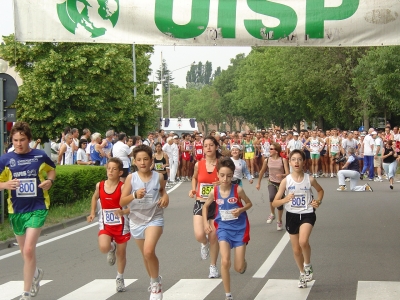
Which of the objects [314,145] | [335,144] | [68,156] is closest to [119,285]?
[68,156]

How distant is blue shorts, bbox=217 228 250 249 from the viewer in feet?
27.2

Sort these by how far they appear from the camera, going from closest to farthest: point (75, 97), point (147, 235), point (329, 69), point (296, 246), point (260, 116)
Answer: point (147, 235) → point (296, 246) → point (75, 97) → point (329, 69) → point (260, 116)

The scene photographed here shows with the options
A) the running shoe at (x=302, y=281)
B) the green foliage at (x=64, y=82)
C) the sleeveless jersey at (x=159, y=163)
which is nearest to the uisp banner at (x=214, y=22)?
the running shoe at (x=302, y=281)

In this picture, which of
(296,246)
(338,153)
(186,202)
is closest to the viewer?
(296,246)

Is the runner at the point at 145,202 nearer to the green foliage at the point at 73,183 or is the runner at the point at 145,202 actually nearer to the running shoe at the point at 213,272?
the running shoe at the point at 213,272

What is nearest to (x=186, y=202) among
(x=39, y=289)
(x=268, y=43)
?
(x=268, y=43)

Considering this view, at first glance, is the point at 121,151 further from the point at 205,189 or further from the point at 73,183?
the point at 205,189

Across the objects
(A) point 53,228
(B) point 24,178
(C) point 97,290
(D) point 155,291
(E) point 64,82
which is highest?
(E) point 64,82

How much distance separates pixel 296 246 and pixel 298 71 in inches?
1964

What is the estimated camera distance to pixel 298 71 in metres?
58.0

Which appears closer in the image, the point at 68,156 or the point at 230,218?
the point at 230,218

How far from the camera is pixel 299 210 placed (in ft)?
29.5

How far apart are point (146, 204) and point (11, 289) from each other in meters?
2.17

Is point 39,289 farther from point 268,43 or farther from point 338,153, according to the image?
point 338,153
